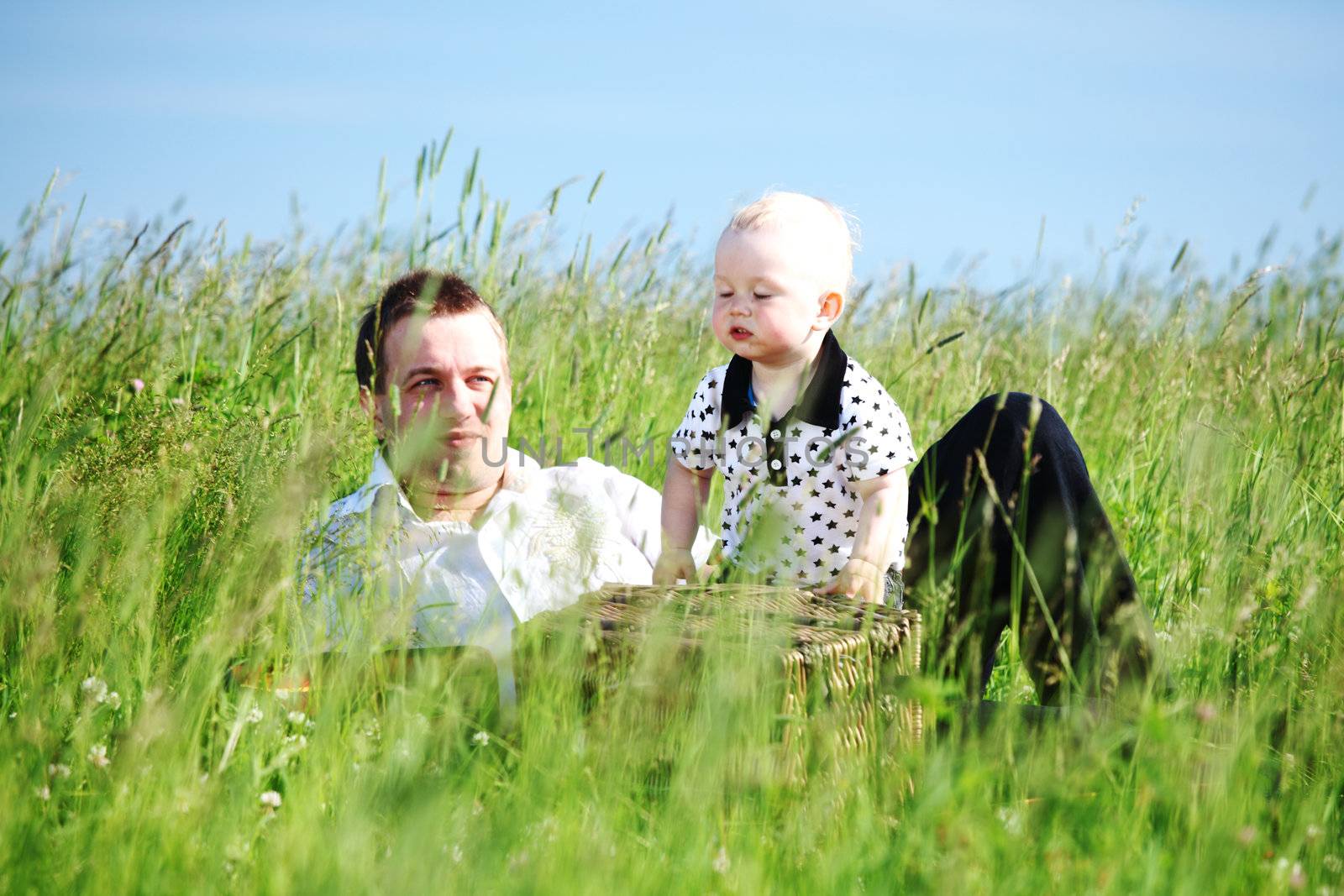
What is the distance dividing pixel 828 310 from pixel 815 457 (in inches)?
12.8

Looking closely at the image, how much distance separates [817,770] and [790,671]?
16 centimetres

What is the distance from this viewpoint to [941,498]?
253 centimetres

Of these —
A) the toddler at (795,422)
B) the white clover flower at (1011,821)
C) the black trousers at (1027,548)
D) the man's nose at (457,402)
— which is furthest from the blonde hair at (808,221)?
the white clover flower at (1011,821)

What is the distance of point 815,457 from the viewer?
252cm

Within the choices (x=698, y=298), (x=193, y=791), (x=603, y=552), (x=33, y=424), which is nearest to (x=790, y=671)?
(x=193, y=791)

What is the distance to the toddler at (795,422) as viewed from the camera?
2.46 m

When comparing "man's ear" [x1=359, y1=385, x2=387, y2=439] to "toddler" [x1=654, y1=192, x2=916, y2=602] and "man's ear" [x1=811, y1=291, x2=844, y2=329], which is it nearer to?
"toddler" [x1=654, y1=192, x2=916, y2=602]

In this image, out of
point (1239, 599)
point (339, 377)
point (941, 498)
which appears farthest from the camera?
point (339, 377)

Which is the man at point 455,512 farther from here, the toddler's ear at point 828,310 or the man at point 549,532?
the toddler's ear at point 828,310

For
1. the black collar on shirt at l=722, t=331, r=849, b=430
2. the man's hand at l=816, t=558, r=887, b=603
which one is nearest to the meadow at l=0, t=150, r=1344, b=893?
the man's hand at l=816, t=558, r=887, b=603

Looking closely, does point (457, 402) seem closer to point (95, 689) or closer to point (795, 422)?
point (795, 422)

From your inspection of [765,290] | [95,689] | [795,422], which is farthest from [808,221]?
[95,689]

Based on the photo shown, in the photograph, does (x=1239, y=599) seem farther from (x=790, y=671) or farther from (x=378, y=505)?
(x=378, y=505)

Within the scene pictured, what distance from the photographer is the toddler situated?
2.46 m
